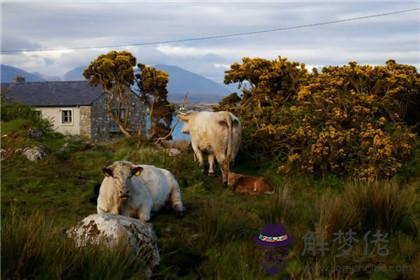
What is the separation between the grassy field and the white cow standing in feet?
1.81

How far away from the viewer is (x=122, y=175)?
699 cm

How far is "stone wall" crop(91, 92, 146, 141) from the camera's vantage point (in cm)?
3588

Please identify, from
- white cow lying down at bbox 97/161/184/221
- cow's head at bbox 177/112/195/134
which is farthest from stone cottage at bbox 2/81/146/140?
white cow lying down at bbox 97/161/184/221

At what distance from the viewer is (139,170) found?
7.23 metres

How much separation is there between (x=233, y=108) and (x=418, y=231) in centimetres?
870

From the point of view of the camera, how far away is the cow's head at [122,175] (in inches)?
273

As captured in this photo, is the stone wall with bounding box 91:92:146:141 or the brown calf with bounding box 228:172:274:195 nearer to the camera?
the brown calf with bounding box 228:172:274:195

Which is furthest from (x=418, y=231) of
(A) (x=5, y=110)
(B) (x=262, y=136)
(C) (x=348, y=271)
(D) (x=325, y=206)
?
(A) (x=5, y=110)

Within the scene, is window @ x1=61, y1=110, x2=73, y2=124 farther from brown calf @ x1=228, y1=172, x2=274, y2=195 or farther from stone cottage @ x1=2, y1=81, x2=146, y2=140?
brown calf @ x1=228, y1=172, x2=274, y2=195

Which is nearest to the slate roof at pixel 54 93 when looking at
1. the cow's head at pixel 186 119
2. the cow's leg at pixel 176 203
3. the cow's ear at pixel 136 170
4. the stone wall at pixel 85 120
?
the stone wall at pixel 85 120

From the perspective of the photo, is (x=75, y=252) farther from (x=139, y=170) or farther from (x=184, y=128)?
(x=184, y=128)

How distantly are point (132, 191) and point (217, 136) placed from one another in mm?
4357

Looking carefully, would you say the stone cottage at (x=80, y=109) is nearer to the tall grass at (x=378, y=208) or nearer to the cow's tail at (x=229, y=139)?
the cow's tail at (x=229, y=139)

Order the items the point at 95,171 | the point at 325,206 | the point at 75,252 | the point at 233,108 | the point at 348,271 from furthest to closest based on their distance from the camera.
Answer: the point at 233,108
the point at 95,171
the point at 325,206
the point at 348,271
the point at 75,252
